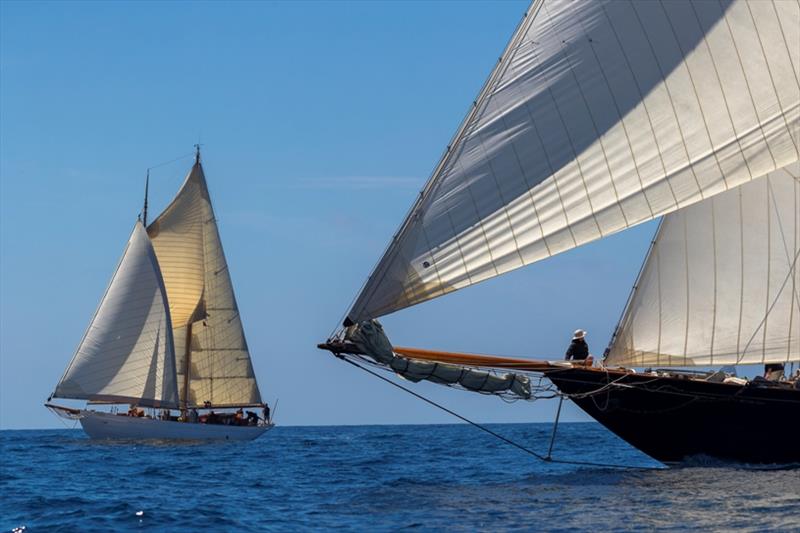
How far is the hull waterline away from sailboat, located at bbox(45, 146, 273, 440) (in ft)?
117

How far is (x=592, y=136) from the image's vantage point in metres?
28.0

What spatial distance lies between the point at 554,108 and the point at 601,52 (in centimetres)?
155

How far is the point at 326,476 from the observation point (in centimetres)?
4122

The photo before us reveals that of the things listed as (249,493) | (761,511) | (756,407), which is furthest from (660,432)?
(249,493)

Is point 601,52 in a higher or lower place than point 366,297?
higher

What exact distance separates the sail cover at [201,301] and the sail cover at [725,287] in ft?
127

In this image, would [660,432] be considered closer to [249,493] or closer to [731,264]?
[731,264]

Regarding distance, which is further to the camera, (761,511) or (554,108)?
(554,108)

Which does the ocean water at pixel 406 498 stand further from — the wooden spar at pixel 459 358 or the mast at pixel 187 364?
the mast at pixel 187 364

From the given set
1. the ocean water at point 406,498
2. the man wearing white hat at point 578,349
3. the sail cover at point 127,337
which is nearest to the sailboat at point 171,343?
the sail cover at point 127,337

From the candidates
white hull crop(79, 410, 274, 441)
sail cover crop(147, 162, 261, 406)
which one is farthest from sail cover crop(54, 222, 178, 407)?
white hull crop(79, 410, 274, 441)

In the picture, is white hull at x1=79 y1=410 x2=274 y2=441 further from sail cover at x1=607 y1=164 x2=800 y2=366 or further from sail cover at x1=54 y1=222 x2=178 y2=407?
sail cover at x1=607 y1=164 x2=800 y2=366

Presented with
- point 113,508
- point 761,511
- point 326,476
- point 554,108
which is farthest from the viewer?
point 326,476

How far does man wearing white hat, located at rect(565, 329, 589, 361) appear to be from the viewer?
3403 cm
